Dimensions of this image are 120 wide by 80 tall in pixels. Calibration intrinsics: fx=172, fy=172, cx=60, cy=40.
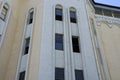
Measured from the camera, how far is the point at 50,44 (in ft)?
43.3

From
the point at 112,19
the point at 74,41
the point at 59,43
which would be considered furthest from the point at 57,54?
the point at 112,19

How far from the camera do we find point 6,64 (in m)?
14.0

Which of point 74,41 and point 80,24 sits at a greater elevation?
point 80,24

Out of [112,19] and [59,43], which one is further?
[112,19]

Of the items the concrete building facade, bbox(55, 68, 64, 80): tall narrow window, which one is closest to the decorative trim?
the concrete building facade

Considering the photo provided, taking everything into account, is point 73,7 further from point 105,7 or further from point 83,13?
point 105,7

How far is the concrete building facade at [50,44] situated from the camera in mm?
12305

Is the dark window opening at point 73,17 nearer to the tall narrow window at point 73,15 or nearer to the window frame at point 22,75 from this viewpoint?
the tall narrow window at point 73,15

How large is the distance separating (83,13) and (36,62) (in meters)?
7.17

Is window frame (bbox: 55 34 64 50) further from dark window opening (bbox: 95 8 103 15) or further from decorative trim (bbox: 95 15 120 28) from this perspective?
dark window opening (bbox: 95 8 103 15)

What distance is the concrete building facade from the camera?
40.4 feet

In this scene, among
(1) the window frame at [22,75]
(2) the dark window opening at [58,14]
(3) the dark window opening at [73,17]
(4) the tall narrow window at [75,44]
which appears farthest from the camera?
(3) the dark window opening at [73,17]

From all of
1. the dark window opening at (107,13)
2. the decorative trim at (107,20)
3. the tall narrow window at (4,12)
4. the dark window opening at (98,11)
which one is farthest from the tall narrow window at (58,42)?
the dark window opening at (107,13)

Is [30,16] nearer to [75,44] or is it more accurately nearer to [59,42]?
[59,42]
